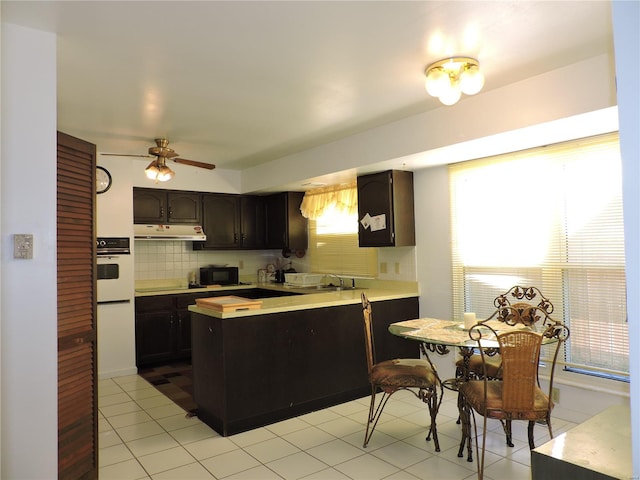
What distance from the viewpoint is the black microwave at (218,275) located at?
591 cm

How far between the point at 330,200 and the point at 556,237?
8.87ft

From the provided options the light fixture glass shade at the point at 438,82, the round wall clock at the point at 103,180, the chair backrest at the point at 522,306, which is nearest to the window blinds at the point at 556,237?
the chair backrest at the point at 522,306

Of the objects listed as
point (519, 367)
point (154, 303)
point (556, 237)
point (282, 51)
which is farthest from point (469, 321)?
point (154, 303)

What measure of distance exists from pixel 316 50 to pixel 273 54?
0.78 feet

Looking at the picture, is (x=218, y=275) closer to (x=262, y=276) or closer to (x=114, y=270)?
(x=262, y=276)

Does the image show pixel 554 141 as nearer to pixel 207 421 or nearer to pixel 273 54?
pixel 273 54

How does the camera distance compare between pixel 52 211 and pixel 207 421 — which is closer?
pixel 52 211

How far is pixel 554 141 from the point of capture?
10.8ft

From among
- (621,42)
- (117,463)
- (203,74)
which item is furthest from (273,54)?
(117,463)

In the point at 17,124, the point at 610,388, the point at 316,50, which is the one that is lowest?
the point at 610,388

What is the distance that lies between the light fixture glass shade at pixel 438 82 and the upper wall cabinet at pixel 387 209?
1.81 metres

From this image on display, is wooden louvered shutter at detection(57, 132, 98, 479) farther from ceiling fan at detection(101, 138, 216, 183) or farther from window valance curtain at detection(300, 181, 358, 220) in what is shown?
window valance curtain at detection(300, 181, 358, 220)

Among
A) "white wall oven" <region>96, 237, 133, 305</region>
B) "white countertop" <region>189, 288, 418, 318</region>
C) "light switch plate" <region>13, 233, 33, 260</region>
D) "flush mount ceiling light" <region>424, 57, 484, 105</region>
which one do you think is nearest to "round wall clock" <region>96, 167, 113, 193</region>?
"white wall oven" <region>96, 237, 133, 305</region>

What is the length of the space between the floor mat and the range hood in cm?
153
